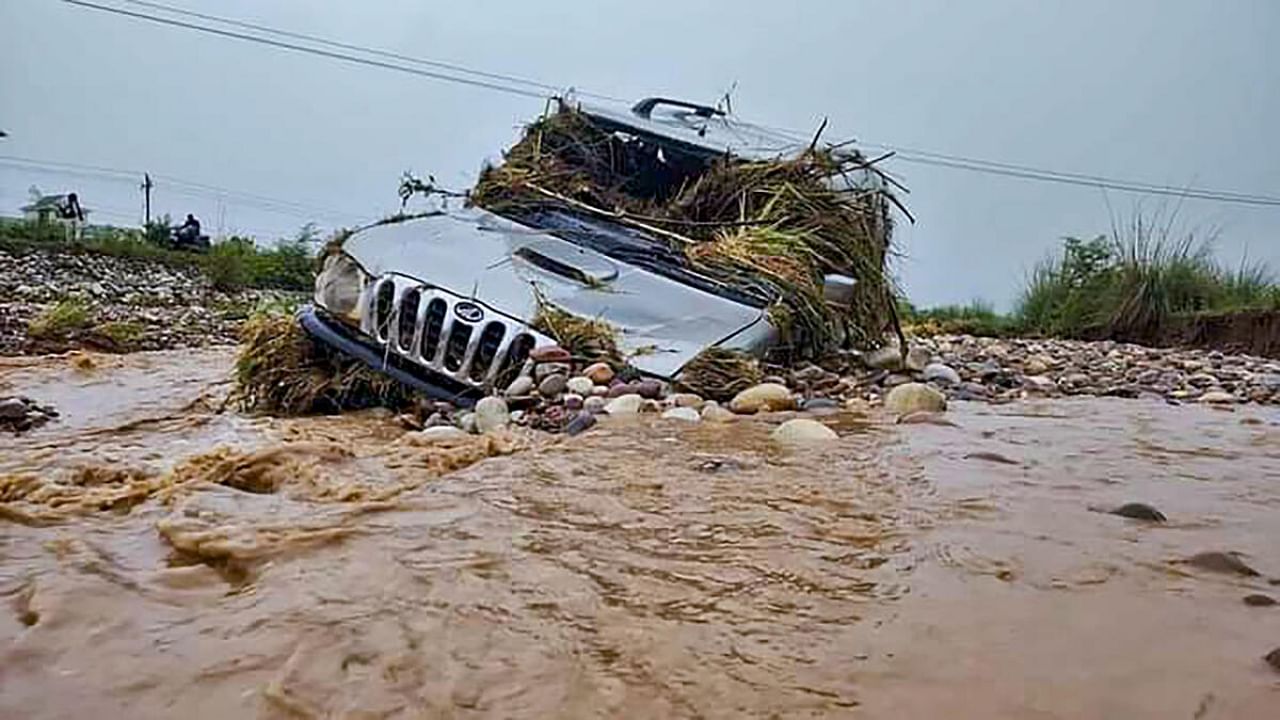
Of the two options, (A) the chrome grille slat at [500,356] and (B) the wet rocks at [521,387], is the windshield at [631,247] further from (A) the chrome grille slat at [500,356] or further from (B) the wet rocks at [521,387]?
(B) the wet rocks at [521,387]

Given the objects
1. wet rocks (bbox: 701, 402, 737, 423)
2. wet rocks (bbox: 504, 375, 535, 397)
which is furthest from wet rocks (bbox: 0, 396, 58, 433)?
wet rocks (bbox: 701, 402, 737, 423)

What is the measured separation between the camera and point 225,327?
11.1 m

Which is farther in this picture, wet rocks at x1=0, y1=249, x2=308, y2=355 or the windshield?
wet rocks at x1=0, y1=249, x2=308, y2=355

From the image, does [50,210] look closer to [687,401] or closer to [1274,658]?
[687,401]

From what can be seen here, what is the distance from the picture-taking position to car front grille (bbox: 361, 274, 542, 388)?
12.4 feet

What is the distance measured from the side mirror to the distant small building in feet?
50.3

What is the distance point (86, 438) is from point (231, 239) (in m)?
14.3

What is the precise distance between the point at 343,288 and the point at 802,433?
86.1 inches

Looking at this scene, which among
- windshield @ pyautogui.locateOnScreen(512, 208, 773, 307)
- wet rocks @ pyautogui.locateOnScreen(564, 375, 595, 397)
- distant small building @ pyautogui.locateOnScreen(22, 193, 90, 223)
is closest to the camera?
wet rocks @ pyautogui.locateOnScreen(564, 375, 595, 397)

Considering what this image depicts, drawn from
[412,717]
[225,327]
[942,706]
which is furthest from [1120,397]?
[225,327]

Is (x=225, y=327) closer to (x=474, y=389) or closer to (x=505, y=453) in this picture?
(x=474, y=389)

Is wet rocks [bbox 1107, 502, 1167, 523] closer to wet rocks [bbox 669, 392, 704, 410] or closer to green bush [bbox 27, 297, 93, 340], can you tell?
wet rocks [bbox 669, 392, 704, 410]

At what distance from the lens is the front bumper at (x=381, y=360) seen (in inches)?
148

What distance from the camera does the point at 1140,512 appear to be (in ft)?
6.70
